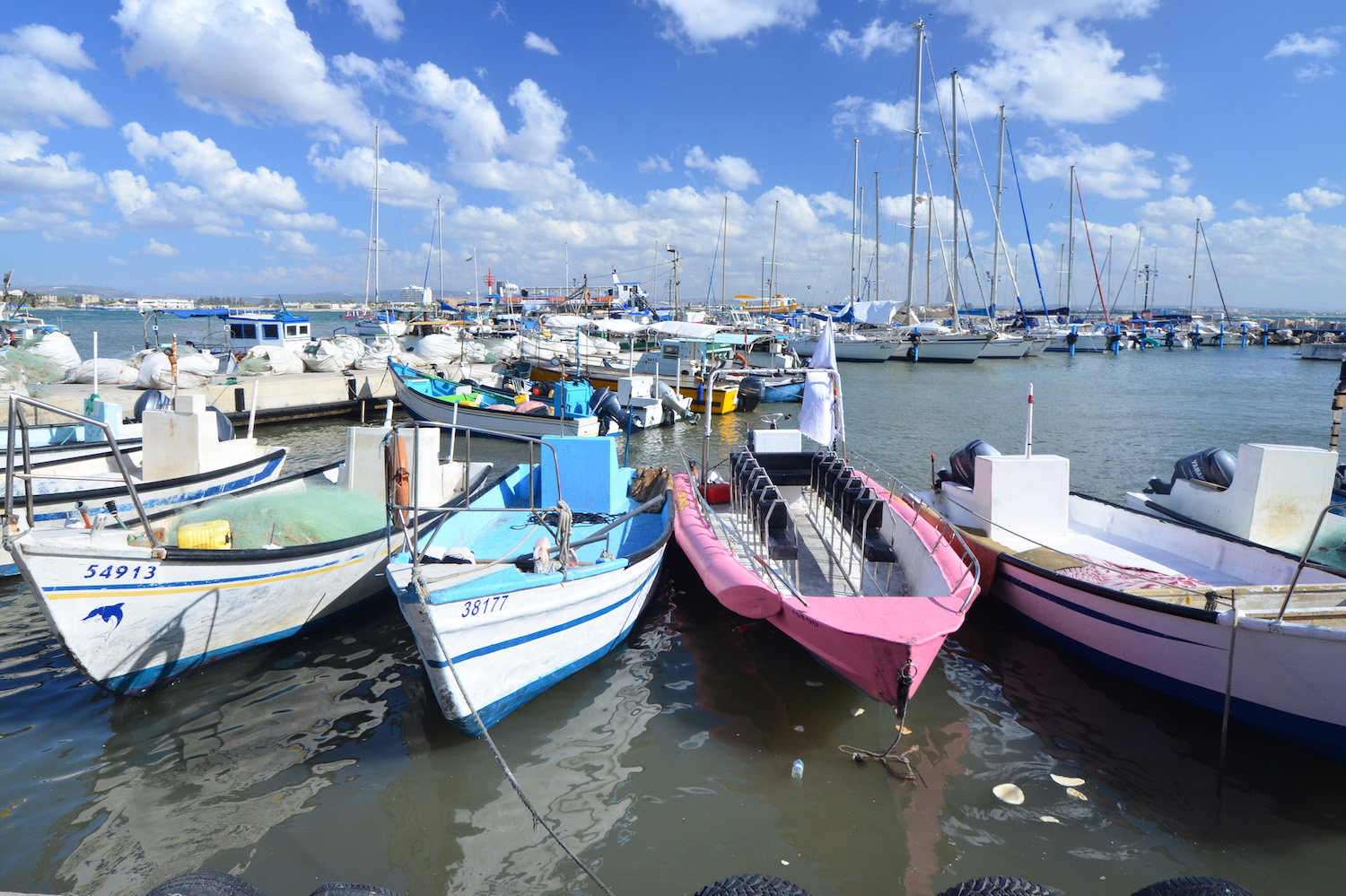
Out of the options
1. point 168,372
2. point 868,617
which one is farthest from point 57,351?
point 868,617

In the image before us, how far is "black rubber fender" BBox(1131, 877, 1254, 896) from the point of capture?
3.83 metres

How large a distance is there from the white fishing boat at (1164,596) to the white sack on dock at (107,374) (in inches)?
1084

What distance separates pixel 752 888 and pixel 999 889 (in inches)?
53.4

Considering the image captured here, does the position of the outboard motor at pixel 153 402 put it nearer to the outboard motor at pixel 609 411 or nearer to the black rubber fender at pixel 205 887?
the outboard motor at pixel 609 411

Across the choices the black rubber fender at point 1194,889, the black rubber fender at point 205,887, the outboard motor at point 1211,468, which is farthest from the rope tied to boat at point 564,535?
the outboard motor at point 1211,468

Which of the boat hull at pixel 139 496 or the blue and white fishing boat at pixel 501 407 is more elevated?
the blue and white fishing boat at pixel 501 407

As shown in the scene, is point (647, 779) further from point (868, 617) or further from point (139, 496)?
point (139, 496)

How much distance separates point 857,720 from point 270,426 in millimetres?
23562

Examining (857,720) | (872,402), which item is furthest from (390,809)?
(872,402)

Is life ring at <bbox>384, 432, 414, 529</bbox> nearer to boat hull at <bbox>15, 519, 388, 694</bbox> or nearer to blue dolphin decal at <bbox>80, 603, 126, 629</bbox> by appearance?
boat hull at <bbox>15, 519, 388, 694</bbox>

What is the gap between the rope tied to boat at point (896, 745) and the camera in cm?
559

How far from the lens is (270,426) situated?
24.1m

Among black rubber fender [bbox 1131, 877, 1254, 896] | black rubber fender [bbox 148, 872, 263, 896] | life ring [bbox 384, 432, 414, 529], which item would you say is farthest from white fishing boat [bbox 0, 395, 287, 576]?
black rubber fender [bbox 1131, 877, 1254, 896]

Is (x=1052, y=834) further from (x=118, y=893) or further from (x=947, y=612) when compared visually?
(x=118, y=893)
